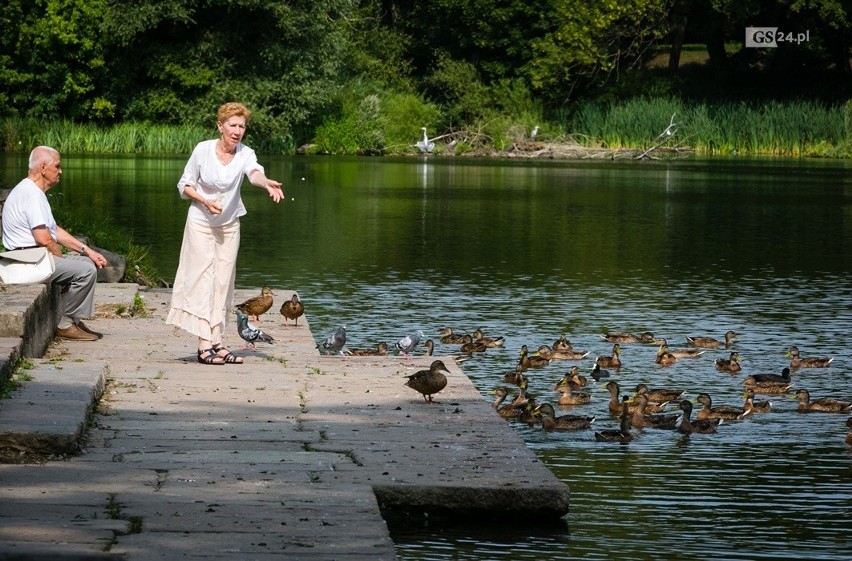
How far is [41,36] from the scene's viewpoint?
2389 inches

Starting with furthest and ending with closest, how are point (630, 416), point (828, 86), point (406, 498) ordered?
point (828, 86)
point (630, 416)
point (406, 498)

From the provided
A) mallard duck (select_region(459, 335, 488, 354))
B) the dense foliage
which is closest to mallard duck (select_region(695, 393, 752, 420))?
mallard duck (select_region(459, 335, 488, 354))

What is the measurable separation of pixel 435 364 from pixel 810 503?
→ 2595mm

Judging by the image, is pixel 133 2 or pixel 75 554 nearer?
pixel 75 554

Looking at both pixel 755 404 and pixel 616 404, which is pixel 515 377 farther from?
pixel 755 404

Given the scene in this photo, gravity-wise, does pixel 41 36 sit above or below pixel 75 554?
above

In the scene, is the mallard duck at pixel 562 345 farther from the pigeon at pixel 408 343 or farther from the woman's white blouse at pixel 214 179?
the woman's white blouse at pixel 214 179

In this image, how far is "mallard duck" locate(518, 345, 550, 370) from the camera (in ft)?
45.8

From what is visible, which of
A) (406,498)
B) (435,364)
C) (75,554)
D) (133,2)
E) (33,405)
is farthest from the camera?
(133,2)

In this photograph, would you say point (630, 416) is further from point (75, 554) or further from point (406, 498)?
point (75, 554)

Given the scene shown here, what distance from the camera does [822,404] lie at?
12.2 metres

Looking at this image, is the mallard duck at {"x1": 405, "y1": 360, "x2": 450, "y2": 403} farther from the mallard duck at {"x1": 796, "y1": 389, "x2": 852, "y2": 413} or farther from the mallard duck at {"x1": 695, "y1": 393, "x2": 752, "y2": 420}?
the mallard duck at {"x1": 796, "y1": 389, "x2": 852, "y2": 413}

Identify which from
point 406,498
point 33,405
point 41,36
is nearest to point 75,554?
point 406,498

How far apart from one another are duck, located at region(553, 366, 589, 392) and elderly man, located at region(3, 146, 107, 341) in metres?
3.84
